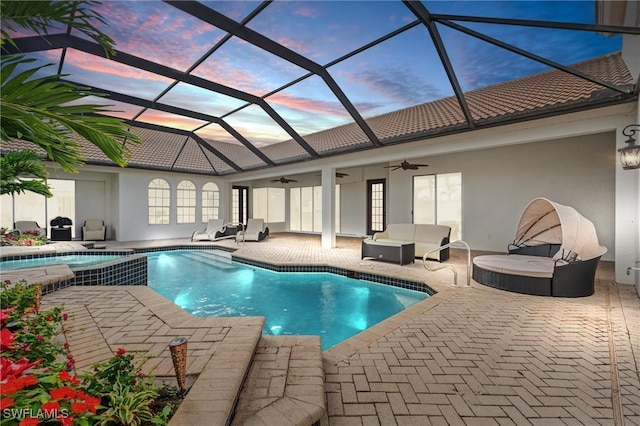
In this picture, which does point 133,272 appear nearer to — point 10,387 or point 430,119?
point 10,387

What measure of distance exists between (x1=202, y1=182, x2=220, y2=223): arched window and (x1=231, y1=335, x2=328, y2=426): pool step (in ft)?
40.7

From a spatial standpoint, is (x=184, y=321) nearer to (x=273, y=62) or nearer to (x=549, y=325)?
(x=549, y=325)

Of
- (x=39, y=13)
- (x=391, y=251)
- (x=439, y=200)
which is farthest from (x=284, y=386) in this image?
(x=439, y=200)

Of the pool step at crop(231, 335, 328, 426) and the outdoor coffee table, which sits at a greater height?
the outdoor coffee table

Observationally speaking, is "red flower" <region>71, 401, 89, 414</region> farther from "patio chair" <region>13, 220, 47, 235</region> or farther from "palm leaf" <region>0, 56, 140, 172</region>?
"patio chair" <region>13, 220, 47, 235</region>

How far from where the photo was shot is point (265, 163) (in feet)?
38.2

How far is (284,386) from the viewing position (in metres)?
2.11

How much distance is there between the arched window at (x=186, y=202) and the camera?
13.3 meters

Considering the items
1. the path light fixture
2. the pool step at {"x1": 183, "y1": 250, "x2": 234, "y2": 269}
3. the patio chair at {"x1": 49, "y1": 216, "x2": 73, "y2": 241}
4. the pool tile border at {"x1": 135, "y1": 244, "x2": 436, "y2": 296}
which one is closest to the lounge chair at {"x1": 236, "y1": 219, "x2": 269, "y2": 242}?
the pool step at {"x1": 183, "y1": 250, "x2": 234, "y2": 269}

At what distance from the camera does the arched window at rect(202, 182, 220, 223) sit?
1412 centimetres

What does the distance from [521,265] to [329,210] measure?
591cm

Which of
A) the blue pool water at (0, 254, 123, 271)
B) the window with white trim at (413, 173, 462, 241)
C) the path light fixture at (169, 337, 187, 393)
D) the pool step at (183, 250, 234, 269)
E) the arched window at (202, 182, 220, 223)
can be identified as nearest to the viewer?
the path light fixture at (169, 337, 187, 393)

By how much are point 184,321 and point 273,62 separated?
16.7ft

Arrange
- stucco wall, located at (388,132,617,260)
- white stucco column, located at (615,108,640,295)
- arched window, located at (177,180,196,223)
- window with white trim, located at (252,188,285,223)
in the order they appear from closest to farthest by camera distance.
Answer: white stucco column, located at (615,108,640,295) < stucco wall, located at (388,132,617,260) < arched window, located at (177,180,196,223) < window with white trim, located at (252,188,285,223)
